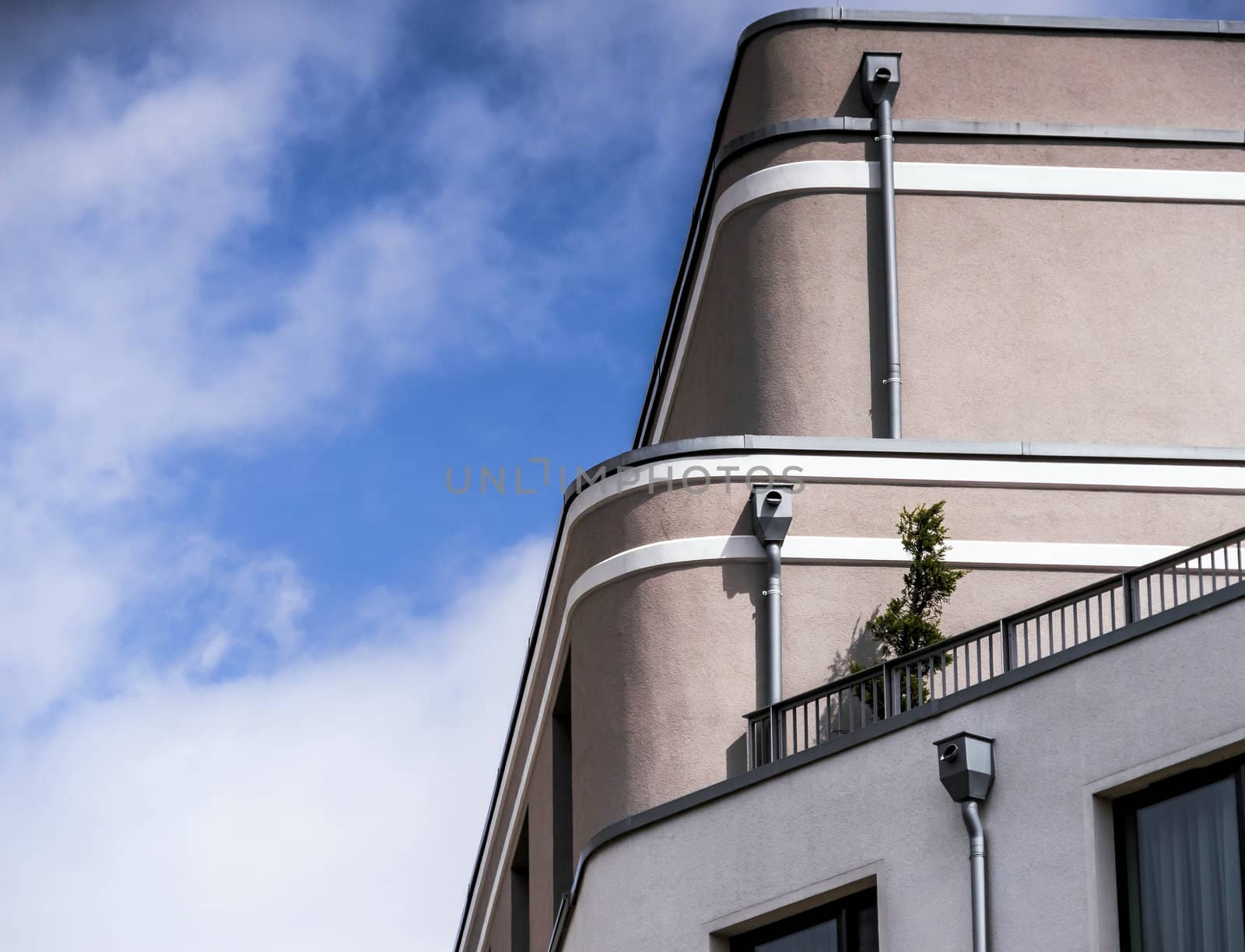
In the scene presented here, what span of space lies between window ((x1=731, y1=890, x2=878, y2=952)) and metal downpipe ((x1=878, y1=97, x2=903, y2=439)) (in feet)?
20.6

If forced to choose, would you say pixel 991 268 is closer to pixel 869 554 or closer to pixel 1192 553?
pixel 869 554

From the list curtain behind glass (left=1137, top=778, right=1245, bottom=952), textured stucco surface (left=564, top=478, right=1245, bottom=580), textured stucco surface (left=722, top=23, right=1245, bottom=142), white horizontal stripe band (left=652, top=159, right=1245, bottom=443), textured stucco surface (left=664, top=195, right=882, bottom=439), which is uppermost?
textured stucco surface (left=722, top=23, right=1245, bottom=142)

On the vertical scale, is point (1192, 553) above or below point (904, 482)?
below

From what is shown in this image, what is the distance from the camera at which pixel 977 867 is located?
12.3 metres

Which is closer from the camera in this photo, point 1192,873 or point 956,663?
point 1192,873

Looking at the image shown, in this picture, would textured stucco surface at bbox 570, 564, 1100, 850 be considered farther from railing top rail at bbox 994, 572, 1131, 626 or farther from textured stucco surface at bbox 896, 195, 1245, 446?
railing top rail at bbox 994, 572, 1131, 626

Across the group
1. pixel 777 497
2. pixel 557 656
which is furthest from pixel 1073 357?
pixel 557 656

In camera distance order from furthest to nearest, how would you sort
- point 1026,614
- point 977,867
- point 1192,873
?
point 1026,614 → point 977,867 → point 1192,873

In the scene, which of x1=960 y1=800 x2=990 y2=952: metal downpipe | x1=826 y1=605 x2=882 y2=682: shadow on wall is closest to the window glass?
x1=960 y1=800 x2=990 y2=952: metal downpipe

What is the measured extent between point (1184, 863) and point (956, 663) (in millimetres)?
3994

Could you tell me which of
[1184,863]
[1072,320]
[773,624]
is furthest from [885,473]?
[1184,863]

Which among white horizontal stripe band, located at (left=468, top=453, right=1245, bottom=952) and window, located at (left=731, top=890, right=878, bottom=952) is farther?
white horizontal stripe band, located at (left=468, top=453, right=1245, bottom=952)

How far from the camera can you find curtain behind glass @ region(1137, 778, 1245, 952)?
444 inches

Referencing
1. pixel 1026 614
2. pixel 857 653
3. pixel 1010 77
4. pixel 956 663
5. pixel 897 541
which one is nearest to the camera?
pixel 1026 614
